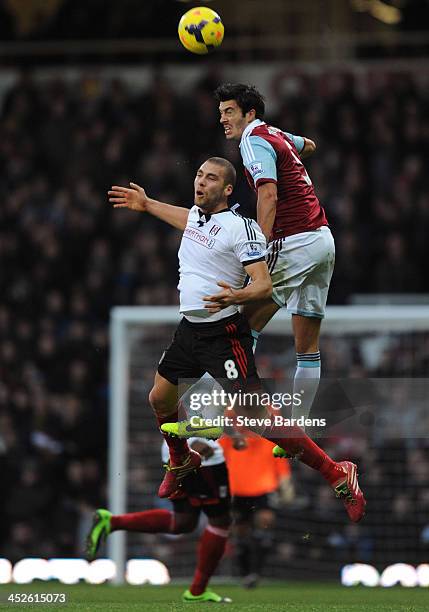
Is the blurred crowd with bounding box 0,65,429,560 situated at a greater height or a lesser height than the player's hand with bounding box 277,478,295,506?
greater

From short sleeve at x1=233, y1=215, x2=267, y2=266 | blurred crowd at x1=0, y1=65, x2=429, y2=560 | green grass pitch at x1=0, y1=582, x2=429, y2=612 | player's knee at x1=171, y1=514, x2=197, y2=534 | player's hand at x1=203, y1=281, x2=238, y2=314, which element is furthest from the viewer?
blurred crowd at x1=0, y1=65, x2=429, y2=560

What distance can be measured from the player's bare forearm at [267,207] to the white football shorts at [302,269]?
0.41 metres

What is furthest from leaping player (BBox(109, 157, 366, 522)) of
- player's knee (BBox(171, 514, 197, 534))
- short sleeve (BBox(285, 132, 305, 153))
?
Answer: player's knee (BBox(171, 514, 197, 534))

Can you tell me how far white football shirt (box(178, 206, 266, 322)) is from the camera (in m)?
8.30

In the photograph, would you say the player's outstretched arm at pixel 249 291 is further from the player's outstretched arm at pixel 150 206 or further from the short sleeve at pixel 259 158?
the player's outstretched arm at pixel 150 206

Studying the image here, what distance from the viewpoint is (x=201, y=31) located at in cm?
869

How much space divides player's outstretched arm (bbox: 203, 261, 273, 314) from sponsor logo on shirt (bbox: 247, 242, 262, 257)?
49 millimetres

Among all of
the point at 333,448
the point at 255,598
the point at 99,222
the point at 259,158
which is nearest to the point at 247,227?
the point at 259,158

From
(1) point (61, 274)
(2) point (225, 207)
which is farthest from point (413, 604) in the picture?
(1) point (61, 274)

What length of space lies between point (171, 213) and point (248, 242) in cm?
84

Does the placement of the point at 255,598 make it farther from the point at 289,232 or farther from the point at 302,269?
the point at 289,232

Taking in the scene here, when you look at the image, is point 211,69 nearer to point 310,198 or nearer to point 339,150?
point 339,150

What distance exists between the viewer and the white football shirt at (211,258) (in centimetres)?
830

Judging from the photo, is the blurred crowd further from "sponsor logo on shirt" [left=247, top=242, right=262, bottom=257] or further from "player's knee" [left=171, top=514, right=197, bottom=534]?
"sponsor logo on shirt" [left=247, top=242, right=262, bottom=257]
